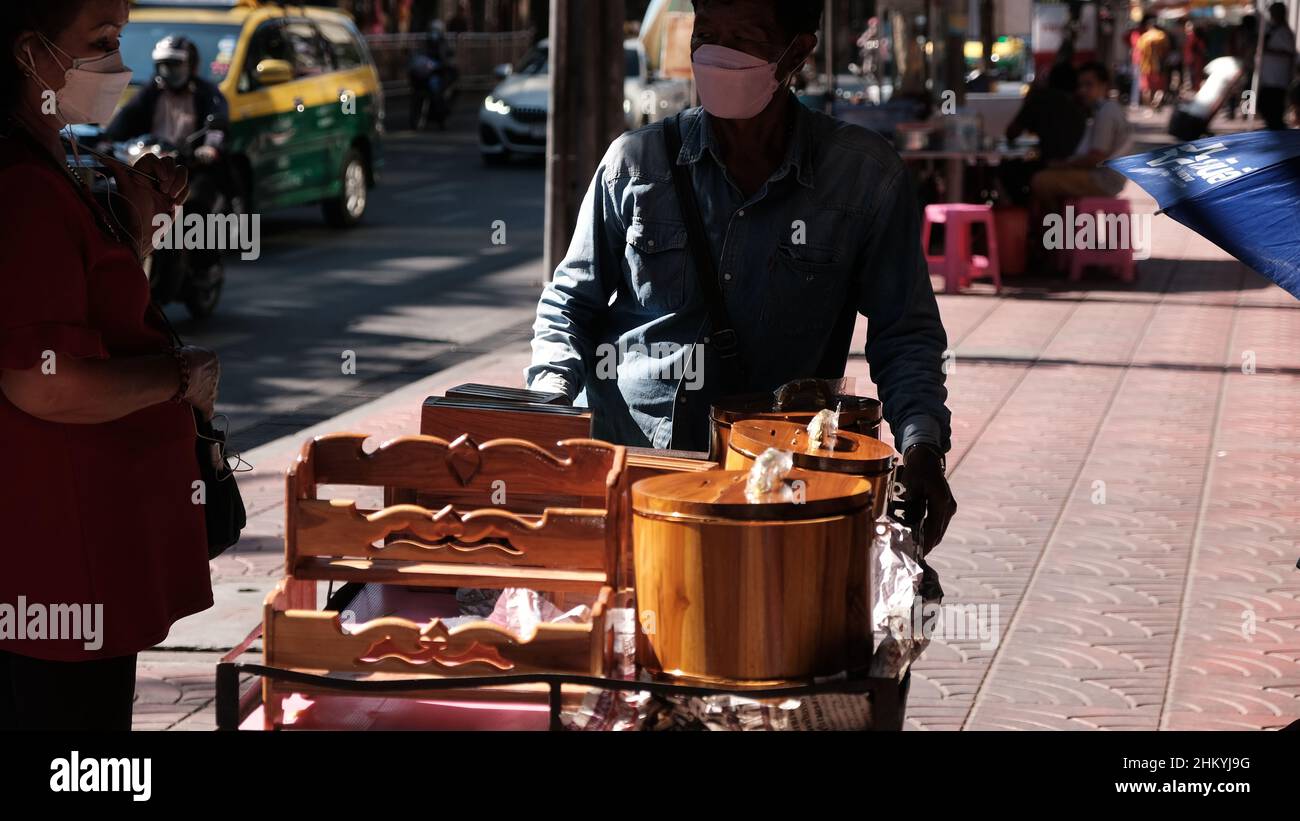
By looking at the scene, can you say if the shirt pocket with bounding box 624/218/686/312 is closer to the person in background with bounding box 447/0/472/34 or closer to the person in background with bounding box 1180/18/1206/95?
the person in background with bounding box 447/0/472/34

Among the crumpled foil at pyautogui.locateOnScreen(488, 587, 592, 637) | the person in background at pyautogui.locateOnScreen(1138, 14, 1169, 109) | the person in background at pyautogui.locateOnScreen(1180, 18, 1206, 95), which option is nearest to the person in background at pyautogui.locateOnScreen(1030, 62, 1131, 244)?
the crumpled foil at pyautogui.locateOnScreen(488, 587, 592, 637)

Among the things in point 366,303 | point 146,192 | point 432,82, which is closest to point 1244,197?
point 146,192

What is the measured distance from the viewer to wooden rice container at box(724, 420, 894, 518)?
2318 millimetres

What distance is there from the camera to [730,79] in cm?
298

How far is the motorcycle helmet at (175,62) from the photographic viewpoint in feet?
41.4

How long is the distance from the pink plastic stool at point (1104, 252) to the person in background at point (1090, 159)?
0.15m

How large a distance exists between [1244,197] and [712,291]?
1.38m

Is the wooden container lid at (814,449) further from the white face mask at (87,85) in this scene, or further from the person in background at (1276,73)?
the person in background at (1276,73)

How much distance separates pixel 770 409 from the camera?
267cm

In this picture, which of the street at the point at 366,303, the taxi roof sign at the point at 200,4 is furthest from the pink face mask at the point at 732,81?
the taxi roof sign at the point at 200,4

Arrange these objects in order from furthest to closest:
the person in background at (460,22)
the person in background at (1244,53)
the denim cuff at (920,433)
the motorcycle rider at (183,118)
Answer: the person in background at (460,22), the person in background at (1244,53), the motorcycle rider at (183,118), the denim cuff at (920,433)

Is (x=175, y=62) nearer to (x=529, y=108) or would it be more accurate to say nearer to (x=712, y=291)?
(x=712, y=291)
